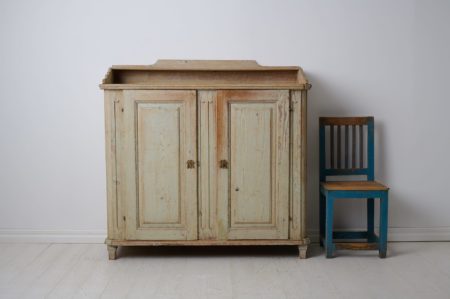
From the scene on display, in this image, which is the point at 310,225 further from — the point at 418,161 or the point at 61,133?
the point at 61,133

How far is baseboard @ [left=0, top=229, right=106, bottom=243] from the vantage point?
4.18m

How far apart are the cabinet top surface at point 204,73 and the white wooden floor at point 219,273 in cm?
124

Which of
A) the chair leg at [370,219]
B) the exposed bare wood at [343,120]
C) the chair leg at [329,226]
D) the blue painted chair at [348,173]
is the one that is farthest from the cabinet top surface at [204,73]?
the chair leg at [370,219]

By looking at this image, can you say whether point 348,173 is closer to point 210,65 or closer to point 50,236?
point 210,65

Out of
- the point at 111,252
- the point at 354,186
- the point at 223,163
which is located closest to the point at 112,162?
the point at 111,252

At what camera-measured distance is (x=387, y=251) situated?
3.94 m

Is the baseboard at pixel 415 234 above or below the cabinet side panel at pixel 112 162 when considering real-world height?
below

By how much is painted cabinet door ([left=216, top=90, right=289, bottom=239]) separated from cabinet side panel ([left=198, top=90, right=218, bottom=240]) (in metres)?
0.03

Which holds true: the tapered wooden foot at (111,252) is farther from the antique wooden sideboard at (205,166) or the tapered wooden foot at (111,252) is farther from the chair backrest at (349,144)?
the chair backrest at (349,144)

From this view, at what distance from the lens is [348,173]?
160 inches

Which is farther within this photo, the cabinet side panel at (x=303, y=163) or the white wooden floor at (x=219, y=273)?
the cabinet side panel at (x=303, y=163)

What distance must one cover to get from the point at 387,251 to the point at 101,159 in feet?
7.30

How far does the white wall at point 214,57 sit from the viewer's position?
4113mm

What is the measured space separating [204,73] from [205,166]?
808mm
